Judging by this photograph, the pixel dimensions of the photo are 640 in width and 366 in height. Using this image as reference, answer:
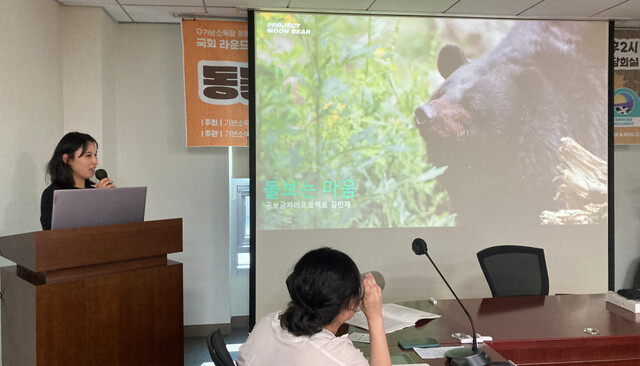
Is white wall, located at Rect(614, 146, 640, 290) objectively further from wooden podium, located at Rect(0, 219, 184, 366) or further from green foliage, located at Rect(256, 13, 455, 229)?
wooden podium, located at Rect(0, 219, 184, 366)

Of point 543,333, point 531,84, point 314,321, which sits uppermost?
point 531,84

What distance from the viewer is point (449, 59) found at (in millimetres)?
4344

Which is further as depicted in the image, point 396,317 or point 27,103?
point 27,103

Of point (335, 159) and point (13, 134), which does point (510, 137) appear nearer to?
point (335, 159)

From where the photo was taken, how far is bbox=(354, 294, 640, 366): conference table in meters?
2.13

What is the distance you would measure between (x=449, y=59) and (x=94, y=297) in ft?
11.1

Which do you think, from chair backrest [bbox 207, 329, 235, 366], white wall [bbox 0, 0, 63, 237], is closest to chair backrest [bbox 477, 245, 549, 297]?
chair backrest [bbox 207, 329, 235, 366]

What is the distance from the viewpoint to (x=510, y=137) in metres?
4.43

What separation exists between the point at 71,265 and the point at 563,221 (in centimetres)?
396

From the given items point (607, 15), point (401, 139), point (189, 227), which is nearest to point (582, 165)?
point (607, 15)

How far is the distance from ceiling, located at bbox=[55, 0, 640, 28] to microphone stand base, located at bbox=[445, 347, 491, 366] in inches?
116

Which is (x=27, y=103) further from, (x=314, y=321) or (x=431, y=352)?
(x=431, y=352)

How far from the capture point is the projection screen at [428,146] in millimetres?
4215

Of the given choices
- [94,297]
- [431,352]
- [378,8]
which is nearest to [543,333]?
[431,352]
